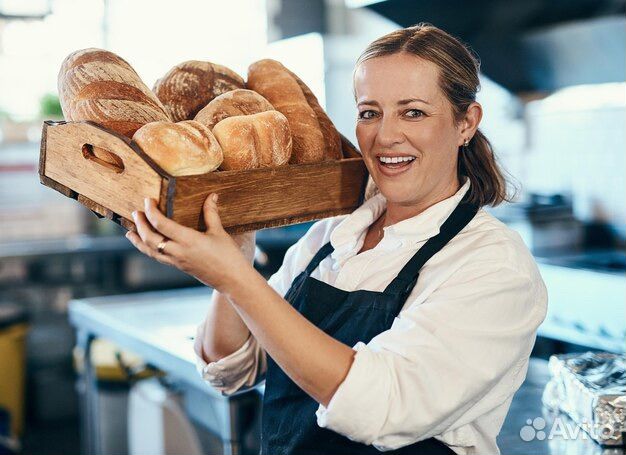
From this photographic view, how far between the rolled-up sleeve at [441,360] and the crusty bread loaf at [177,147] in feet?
1.20

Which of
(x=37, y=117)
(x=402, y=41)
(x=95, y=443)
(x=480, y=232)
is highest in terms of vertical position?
(x=402, y=41)

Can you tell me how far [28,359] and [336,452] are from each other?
3.37m

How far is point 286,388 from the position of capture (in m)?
1.49

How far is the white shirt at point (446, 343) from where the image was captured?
1.15m

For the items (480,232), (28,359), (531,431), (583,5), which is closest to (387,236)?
(480,232)

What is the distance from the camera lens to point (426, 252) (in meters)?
1.36

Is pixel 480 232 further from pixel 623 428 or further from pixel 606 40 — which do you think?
pixel 606 40

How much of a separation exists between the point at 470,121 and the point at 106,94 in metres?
0.63

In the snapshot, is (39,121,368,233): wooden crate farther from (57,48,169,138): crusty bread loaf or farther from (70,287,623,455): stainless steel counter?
(70,287,623,455): stainless steel counter

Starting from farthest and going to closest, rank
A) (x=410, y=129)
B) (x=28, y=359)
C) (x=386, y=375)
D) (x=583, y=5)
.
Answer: (x=28, y=359)
(x=583, y=5)
(x=410, y=129)
(x=386, y=375)

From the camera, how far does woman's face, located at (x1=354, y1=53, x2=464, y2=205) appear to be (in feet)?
4.34

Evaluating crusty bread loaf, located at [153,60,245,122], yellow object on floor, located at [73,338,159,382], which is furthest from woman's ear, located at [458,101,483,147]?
yellow object on floor, located at [73,338,159,382]

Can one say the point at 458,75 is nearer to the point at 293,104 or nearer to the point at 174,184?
the point at 293,104

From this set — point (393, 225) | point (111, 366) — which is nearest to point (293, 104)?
point (393, 225)
